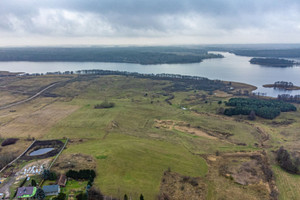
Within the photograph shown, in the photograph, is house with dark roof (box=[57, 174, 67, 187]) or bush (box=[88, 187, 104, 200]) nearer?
bush (box=[88, 187, 104, 200])

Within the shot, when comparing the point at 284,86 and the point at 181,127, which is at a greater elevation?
the point at 284,86

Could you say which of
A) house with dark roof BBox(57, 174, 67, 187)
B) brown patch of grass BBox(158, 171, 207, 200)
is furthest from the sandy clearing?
house with dark roof BBox(57, 174, 67, 187)

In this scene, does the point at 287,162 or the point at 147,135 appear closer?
the point at 287,162

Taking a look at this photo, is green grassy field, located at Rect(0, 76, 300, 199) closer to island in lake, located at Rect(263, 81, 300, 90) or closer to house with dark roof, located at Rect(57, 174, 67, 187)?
house with dark roof, located at Rect(57, 174, 67, 187)

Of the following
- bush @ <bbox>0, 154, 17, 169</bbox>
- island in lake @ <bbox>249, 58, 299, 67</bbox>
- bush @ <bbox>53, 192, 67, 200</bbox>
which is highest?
island in lake @ <bbox>249, 58, 299, 67</bbox>

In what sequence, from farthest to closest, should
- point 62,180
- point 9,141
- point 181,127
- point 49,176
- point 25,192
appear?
1. point 181,127
2. point 9,141
3. point 49,176
4. point 62,180
5. point 25,192

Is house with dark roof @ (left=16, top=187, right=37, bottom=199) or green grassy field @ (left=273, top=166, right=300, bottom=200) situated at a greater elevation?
house with dark roof @ (left=16, top=187, right=37, bottom=199)

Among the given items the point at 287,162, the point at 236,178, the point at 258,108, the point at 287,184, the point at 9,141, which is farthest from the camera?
the point at 258,108

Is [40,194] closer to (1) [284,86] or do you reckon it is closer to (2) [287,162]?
(2) [287,162]

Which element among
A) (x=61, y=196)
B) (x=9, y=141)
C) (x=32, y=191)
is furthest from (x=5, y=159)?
(x=61, y=196)

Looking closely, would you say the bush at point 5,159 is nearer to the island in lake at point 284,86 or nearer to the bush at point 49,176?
the bush at point 49,176
